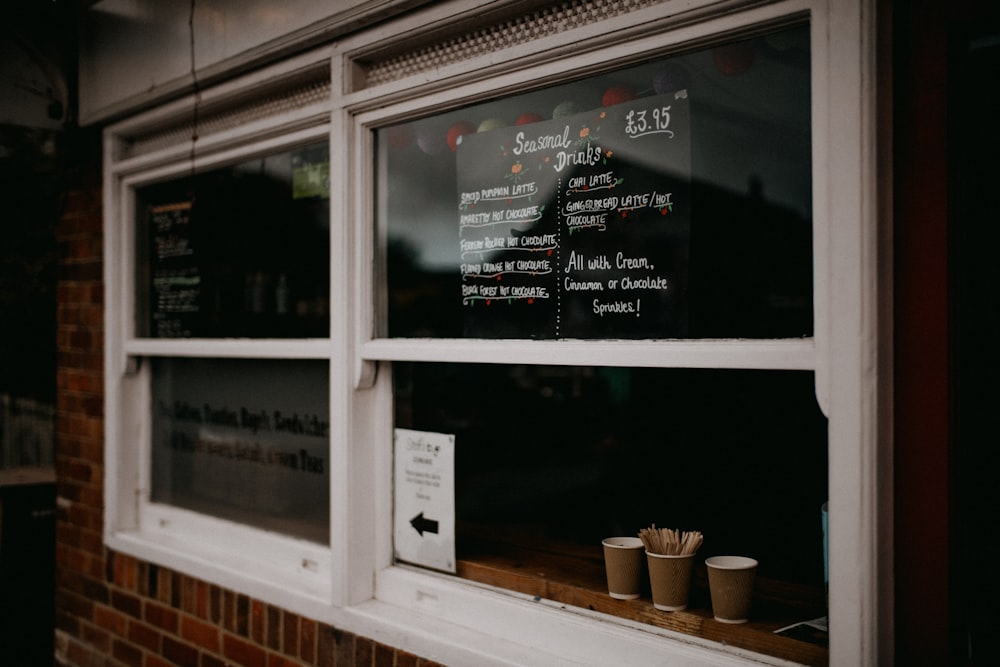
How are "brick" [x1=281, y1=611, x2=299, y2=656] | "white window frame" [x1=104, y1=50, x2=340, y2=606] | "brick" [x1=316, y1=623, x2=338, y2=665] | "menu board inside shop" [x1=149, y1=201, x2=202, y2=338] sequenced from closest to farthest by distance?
"brick" [x1=316, y1=623, x2=338, y2=665] < "brick" [x1=281, y1=611, x2=299, y2=656] < "white window frame" [x1=104, y1=50, x2=340, y2=606] < "menu board inside shop" [x1=149, y1=201, x2=202, y2=338]

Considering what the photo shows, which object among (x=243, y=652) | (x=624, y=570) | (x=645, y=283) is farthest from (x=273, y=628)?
(x=645, y=283)

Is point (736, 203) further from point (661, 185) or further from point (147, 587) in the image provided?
point (147, 587)

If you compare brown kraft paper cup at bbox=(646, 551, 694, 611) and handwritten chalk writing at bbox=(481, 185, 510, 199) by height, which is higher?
handwritten chalk writing at bbox=(481, 185, 510, 199)

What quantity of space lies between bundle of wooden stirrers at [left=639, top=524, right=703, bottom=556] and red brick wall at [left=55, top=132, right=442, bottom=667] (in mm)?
1600

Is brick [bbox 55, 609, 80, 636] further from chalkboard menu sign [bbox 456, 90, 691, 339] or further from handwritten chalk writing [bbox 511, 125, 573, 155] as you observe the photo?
handwritten chalk writing [bbox 511, 125, 573, 155]

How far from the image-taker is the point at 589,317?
204 centimetres

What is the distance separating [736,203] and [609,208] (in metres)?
0.31

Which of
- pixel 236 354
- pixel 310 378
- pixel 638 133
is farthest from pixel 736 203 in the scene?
pixel 236 354

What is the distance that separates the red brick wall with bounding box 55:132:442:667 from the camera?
3051 millimetres

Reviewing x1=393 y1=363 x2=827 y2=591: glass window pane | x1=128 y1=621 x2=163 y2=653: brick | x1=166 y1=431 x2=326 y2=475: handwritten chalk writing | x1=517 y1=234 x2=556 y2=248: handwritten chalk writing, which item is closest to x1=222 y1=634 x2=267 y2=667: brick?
x1=128 y1=621 x2=163 y2=653: brick

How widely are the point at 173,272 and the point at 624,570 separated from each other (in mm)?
2308

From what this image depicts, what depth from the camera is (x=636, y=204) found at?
1961 mm

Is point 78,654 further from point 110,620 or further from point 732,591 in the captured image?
point 732,591

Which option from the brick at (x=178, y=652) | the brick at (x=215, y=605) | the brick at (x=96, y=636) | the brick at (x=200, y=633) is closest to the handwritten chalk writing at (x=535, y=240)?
the brick at (x=215, y=605)
